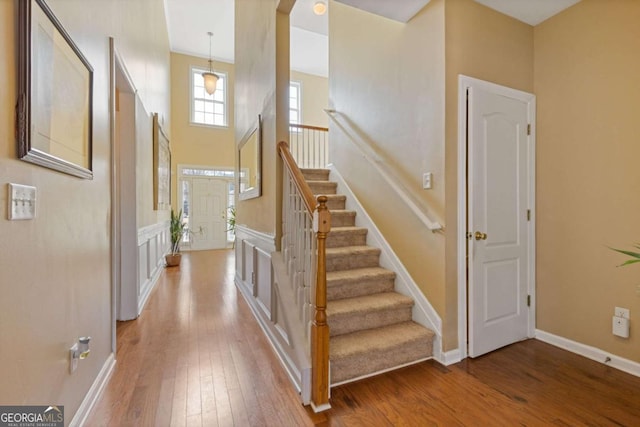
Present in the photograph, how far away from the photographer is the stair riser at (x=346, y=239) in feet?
9.68

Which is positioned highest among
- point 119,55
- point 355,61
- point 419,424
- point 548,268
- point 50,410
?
point 355,61

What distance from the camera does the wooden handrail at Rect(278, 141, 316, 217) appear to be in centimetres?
189

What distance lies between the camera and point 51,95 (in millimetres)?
1283

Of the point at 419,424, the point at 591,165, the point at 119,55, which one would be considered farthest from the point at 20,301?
the point at 591,165

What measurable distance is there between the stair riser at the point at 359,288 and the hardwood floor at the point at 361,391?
0.66m

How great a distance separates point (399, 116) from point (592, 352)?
2.43m

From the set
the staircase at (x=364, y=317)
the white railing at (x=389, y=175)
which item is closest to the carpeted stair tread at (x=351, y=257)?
the staircase at (x=364, y=317)

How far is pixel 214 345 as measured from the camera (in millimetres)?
2482

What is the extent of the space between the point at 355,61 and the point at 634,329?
11.2 ft

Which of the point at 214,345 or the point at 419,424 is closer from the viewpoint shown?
the point at 419,424

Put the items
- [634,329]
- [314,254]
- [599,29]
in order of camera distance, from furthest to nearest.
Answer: [599,29] < [634,329] < [314,254]

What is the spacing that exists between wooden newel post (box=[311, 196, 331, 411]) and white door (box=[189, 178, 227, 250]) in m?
7.05

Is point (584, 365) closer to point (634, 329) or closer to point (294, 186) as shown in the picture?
point (634, 329)

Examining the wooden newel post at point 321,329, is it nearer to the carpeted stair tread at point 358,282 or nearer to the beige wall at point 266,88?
the carpeted stair tread at point 358,282
